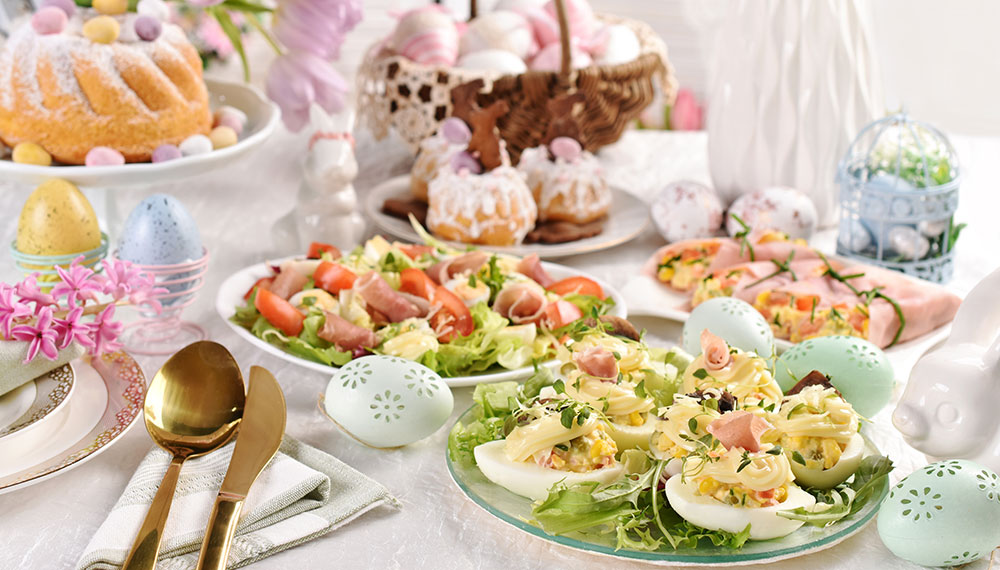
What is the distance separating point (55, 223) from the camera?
3.31ft

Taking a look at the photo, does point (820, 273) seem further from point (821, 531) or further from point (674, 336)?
point (821, 531)

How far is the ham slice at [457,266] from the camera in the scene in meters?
1.08

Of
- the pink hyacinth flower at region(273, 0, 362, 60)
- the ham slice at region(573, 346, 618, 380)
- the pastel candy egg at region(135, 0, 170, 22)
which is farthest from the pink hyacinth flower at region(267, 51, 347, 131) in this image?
the ham slice at region(573, 346, 618, 380)

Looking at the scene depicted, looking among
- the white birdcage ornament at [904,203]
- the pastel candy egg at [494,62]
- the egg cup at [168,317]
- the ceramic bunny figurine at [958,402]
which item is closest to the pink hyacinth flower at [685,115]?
the pastel candy egg at [494,62]

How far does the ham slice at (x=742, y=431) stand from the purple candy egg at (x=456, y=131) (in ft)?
2.47

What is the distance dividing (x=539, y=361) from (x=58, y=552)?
0.45 metres

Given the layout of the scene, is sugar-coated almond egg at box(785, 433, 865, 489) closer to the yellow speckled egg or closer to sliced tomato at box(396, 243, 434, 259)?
sliced tomato at box(396, 243, 434, 259)

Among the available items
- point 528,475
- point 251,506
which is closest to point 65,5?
point 251,506

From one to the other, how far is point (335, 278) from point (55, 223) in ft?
0.97

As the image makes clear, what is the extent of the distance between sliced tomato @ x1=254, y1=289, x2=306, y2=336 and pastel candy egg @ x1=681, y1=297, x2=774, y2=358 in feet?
1.28

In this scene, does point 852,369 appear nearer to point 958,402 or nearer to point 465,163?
point 958,402

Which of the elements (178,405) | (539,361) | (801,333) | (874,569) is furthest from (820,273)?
(178,405)

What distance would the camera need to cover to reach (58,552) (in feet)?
2.30

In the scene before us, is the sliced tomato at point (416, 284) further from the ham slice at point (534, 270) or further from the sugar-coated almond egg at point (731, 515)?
the sugar-coated almond egg at point (731, 515)
